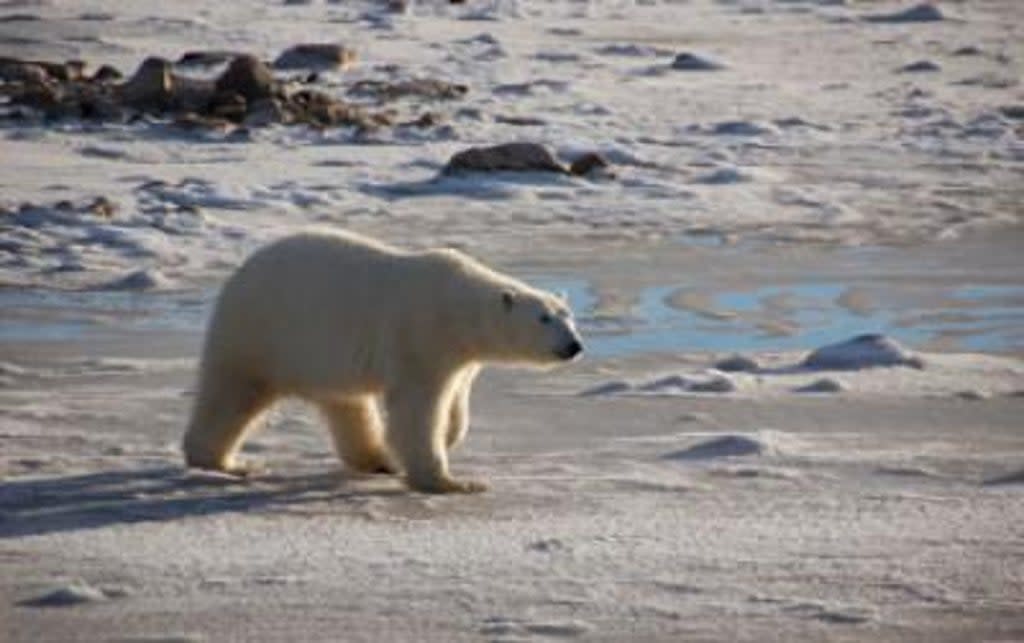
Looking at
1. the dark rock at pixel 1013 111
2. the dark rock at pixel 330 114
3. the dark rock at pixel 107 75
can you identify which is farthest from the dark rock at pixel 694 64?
the dark rock at pixel 107 75

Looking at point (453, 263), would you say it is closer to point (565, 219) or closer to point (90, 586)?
point (90, 586)

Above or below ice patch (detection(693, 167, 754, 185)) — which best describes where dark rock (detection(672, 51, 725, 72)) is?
below

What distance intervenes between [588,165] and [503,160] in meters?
0.70

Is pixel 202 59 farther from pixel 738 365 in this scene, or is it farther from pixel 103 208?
pixel 738 365

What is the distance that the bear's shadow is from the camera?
705 centimetres

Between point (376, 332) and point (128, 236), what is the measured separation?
19.1 ft

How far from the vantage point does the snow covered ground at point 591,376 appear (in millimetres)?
6164

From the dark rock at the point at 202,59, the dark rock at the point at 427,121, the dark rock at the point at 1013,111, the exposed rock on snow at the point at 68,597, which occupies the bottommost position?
the dark rock at the point at 202,59

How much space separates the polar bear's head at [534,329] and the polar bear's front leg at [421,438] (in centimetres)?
30

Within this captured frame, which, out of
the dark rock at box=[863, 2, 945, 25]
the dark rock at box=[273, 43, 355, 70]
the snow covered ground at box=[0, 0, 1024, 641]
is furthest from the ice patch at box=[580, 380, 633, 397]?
the dark rock at box=[863, 2, 945, 25]

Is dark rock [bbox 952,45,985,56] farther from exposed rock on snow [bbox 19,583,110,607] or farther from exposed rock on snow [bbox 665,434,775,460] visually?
exposed rock on snow [bbox 19,583,110,607]

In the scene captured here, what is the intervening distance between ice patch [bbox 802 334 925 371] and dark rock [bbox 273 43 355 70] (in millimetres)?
13616

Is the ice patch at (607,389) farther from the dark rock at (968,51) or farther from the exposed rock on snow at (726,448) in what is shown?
the dark rock at (968,51)

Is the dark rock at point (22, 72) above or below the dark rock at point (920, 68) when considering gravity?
above
